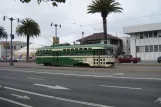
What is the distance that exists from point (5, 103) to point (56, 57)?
2479 cm

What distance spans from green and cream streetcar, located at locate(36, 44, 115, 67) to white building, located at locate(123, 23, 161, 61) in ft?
78.3

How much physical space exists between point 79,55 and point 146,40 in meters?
26.1

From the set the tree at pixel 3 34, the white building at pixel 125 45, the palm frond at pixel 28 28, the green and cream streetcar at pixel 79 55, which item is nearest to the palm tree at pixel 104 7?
the green and cream streetcar at pixel 79 55

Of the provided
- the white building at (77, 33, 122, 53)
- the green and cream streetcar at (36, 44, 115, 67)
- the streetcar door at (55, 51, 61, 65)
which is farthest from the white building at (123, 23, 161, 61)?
the streetcar door at (55, 51, 61, 65)

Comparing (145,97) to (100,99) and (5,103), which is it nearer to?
(100,99)

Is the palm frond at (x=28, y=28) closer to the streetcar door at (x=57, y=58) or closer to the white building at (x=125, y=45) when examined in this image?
the white building at (x=125, y=45)

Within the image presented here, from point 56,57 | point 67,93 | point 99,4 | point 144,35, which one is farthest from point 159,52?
point 67,93

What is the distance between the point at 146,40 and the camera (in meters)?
54.2

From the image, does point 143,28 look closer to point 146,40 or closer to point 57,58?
point 146,40

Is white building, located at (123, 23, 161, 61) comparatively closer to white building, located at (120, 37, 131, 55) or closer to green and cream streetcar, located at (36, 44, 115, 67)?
white building, located at (120, 37, 131, 55)

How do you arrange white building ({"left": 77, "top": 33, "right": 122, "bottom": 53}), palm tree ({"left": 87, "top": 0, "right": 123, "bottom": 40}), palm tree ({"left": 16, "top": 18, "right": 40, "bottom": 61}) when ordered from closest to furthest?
1. palm tree ({"left": 87, "top": 0, "right": 123, "bottom": 40})
2. palm tree ({"left": 16, "top": 18, "right": 40, "bottom": 61})
3. white building ({"left": 77, "top": 33, "right": 122, "bottom": 53})

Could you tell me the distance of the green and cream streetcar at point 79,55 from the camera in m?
30.0

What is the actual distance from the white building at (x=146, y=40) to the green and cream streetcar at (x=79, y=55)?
23.9m

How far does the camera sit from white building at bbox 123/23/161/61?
52.7 meters
